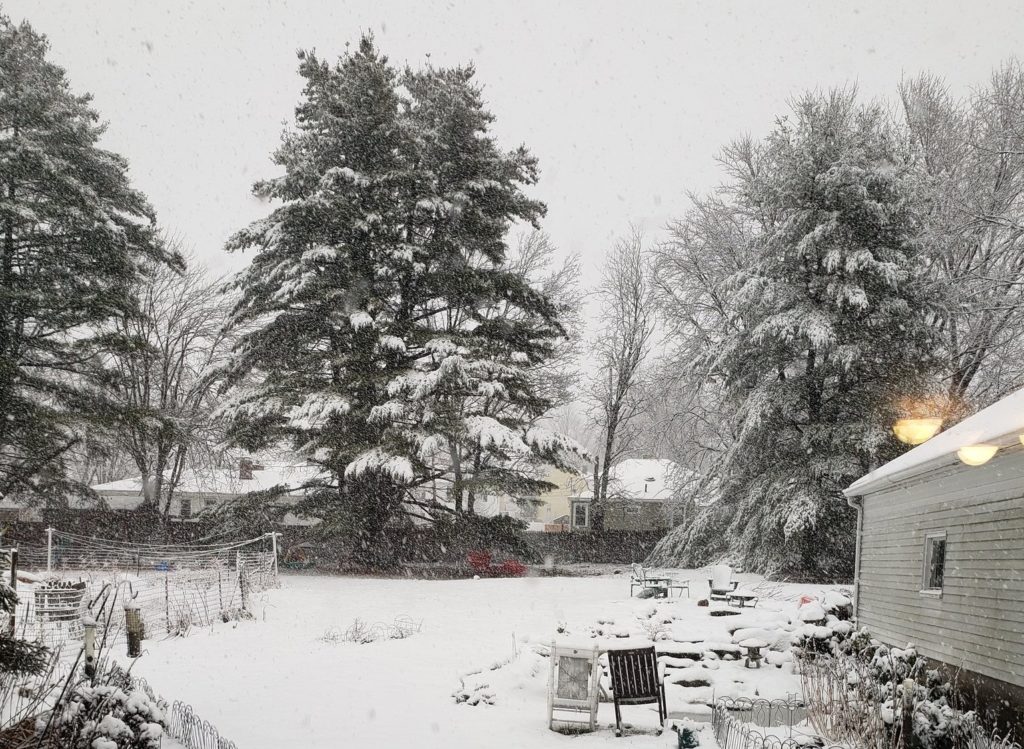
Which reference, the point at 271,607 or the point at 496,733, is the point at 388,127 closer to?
the point at 271,607

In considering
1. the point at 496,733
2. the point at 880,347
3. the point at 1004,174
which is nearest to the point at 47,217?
the point at 496,733

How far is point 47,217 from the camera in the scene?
65.9 feet

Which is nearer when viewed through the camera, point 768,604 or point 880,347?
point 768,604

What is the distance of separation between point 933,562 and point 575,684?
5002 mm

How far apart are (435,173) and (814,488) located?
13425 mm

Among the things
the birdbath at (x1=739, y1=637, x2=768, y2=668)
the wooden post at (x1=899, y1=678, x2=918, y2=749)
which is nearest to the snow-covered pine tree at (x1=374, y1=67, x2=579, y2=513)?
the birdbath at (x1=739, y1=637, x2=768, y2=668)

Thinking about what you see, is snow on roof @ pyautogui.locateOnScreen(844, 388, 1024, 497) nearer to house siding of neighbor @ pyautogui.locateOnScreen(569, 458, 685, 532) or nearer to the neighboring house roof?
house siding of neighbor @ pyautogui.locateOnScreen(569, 458, 685, 532)

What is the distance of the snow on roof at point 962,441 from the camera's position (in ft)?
27.0

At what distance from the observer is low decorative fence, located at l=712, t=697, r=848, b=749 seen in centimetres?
→ 788

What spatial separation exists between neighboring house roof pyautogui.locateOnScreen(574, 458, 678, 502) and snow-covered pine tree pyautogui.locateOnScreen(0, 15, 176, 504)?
21.2 meters

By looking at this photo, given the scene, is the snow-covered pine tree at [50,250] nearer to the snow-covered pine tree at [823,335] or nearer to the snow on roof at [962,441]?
the snow-covered pine tree at [823,335]

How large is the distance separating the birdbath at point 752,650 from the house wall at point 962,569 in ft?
6.12

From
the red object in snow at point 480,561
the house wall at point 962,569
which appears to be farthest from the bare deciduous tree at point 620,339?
the house wall at point 962,569

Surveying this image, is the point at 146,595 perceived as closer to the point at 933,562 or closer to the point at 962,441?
the point at 933,562
